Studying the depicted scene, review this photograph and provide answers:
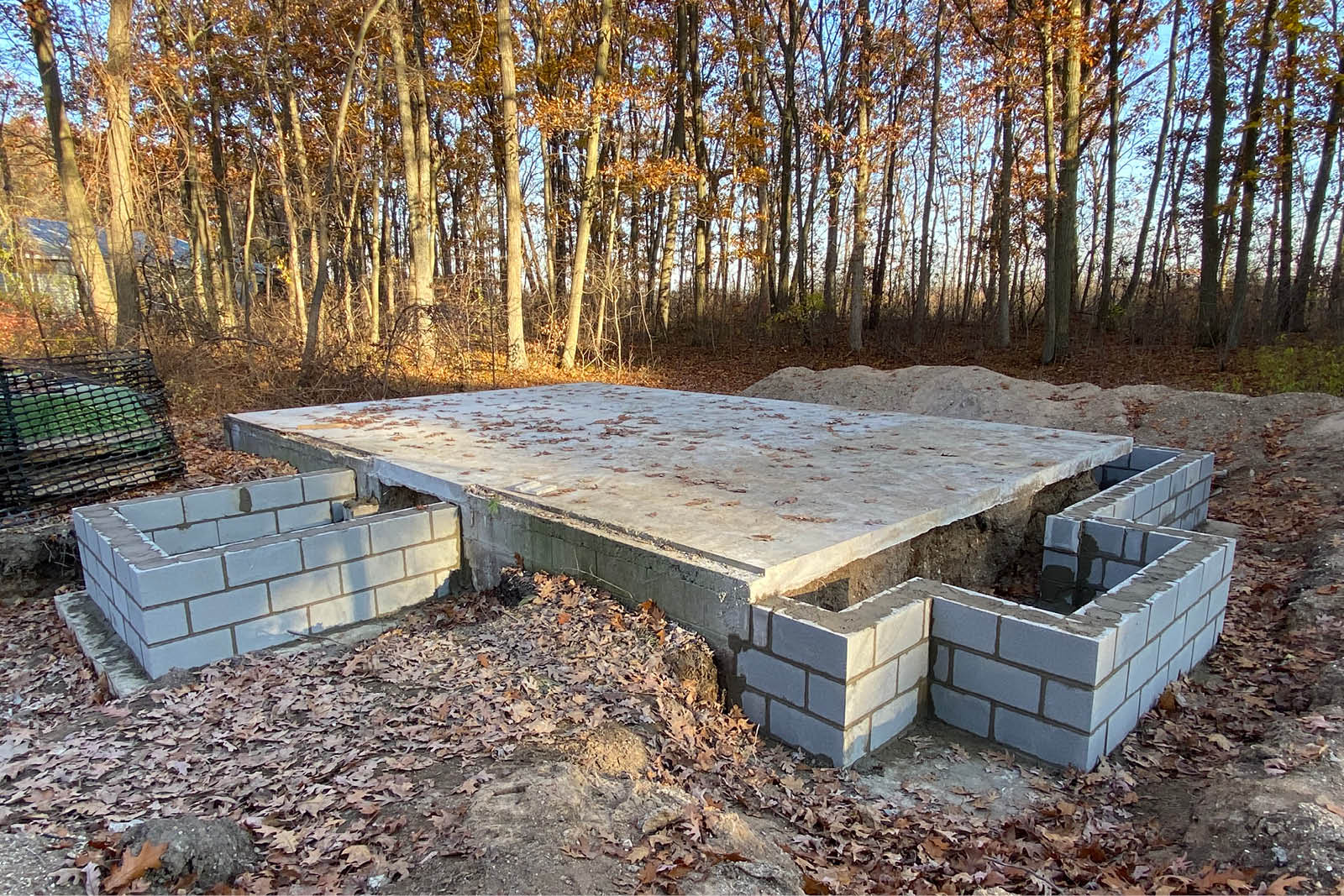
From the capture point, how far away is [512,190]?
1375 cm

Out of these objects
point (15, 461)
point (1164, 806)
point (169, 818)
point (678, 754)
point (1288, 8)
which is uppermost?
point (1288, 8)

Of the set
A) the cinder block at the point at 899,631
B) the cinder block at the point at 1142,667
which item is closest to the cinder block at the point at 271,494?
the cinder block at the point at 899,631

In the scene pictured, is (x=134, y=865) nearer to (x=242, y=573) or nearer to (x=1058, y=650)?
(x=242, y=573)

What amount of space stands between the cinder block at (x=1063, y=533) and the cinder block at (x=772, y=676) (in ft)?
6.99

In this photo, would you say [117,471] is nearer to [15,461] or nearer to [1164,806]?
[15,461]

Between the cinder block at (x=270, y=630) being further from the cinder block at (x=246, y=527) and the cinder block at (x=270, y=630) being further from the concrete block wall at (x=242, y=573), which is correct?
the cinder block at (x=246, y=527)

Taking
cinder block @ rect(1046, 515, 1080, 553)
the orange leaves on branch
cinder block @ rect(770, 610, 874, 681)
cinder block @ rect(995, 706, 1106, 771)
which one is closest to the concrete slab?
cinder block @ rect(770, 610, 874, 681)

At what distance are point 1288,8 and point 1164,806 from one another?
14.0 metres

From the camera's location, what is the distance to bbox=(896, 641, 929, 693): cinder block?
293cm

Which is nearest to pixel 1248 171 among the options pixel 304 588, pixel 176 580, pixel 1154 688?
pixel 1154 688

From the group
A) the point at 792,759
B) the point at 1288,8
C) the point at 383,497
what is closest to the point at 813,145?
the point at 1288,8

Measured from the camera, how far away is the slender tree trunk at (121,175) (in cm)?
991

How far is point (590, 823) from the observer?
2111 millimetres

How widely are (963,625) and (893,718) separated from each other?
466mm
